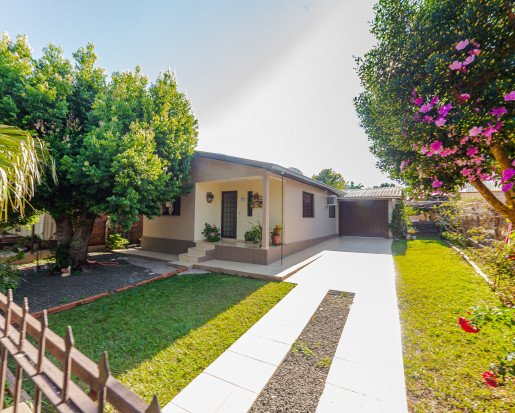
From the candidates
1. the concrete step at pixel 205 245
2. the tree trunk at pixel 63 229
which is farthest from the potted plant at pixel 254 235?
the tree trunk at pixel 63 229

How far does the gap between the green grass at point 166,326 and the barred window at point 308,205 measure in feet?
18.3

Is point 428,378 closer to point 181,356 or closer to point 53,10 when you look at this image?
point 181,356

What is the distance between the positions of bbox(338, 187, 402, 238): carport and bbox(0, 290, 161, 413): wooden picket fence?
15.9 metres

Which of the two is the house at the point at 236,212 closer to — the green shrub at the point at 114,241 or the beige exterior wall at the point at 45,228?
the green shrub at the point at 114,241

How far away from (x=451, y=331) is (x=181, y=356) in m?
3.96

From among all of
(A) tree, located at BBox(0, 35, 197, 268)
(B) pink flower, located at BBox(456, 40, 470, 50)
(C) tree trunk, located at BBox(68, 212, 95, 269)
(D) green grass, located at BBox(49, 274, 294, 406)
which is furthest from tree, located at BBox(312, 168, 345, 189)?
(B) pink flower, located at BBox(456, 40, 470, 50)

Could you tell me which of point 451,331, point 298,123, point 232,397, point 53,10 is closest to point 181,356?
point 232,397

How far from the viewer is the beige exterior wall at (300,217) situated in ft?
29.7

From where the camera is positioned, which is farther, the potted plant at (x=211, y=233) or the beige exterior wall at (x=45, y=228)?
the potted plant at (x=211, y=233)

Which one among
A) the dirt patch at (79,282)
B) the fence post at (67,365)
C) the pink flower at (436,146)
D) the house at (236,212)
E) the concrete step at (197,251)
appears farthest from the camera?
the concrete step at (197,251)

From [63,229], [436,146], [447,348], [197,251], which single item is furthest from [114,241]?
[436,146]

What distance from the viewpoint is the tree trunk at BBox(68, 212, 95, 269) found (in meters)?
6.61

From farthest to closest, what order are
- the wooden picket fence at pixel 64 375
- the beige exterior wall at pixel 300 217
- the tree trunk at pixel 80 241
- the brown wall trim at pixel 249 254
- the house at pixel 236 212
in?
1. the beige exterior wall at pixel 300 217
2. the house at pixel 236 212
3. the brown wall trim at pixel 249 254
4. the tree trunk at pixel 80 241
5. the wooden picket fence at pixel 64 375

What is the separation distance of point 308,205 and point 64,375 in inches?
419
